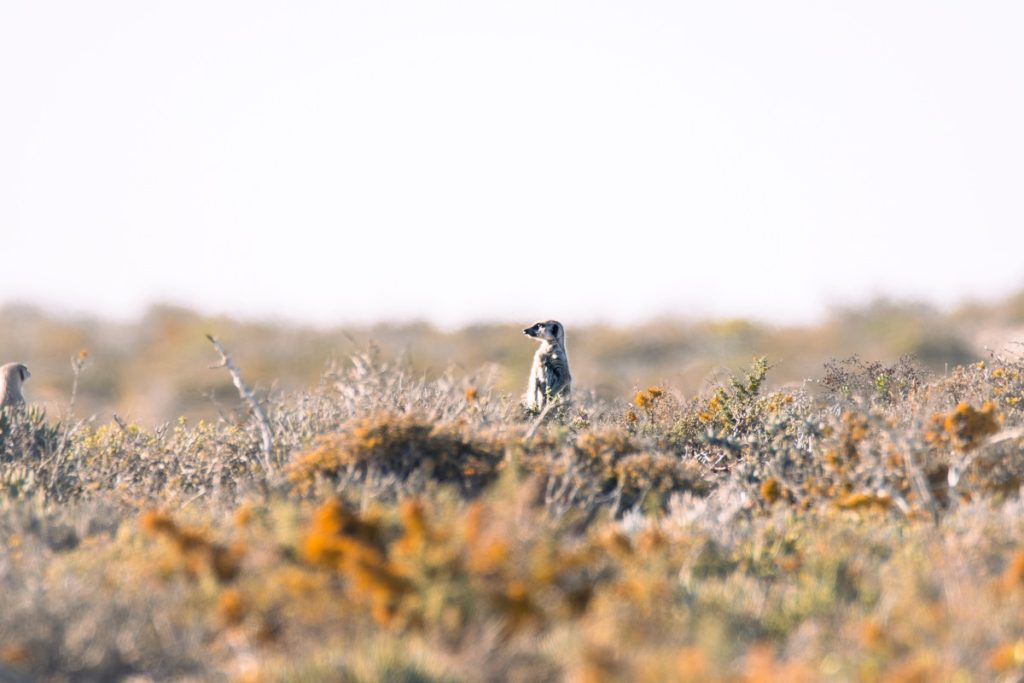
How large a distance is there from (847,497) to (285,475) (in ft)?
12.5

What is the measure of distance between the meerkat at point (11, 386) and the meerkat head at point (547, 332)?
214 inches

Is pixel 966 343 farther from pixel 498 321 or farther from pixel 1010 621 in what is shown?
pixel 1010 621

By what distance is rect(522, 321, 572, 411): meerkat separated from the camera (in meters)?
14.1

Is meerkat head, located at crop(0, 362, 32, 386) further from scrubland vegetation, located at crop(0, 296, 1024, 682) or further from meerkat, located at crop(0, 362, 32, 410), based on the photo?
scrubland vegetation, located at crop(0, 296, 1024, 682)

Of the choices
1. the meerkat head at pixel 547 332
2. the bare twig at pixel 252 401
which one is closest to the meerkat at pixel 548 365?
the meerkat head at pixel 547 332

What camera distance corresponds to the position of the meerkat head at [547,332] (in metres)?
14.5

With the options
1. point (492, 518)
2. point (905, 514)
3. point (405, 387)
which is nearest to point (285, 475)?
point (405, 387)

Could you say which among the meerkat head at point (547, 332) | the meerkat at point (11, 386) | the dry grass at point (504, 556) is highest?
the meerkat head at point (547, 332)

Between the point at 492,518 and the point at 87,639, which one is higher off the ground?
the point at 492,518

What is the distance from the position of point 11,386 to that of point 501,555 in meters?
8.27

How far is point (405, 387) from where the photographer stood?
11.0 metres

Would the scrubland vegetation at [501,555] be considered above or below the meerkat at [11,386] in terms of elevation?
below

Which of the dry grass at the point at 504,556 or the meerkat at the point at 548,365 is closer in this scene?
the dry grass at the point at 504,556

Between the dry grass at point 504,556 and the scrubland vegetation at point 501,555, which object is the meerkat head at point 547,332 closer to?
the scrubland vegetation at point 501,555
